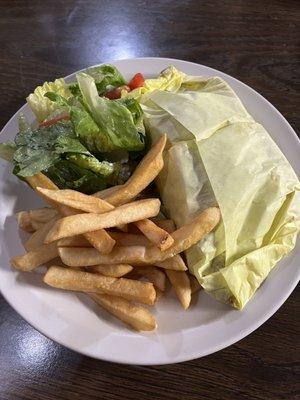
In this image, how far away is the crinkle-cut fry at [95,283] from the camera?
1393mm

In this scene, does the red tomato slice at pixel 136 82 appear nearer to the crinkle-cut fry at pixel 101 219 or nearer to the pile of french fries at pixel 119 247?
the pile of french fries at pixel 119 247

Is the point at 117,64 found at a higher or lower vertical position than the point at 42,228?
higher

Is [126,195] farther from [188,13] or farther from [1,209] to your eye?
[188,13]

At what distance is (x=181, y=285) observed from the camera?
143 centimetres

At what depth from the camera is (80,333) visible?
4.63 ft

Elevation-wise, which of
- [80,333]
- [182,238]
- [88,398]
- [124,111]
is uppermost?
[124,111]

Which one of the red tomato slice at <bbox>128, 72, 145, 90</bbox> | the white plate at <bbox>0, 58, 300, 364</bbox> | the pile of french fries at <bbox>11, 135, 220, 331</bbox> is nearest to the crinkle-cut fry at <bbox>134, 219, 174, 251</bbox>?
the pile of french fries at <bbox>11, 135, 220, 331</bbox>

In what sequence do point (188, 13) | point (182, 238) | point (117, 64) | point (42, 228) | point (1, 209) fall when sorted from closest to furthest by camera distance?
point (182, 238) → point (42, 228) → point (1, 209) → point (117, 64) → point (188, 13)

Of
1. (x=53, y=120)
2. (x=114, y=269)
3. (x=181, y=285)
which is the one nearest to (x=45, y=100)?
(x=53, y=120)

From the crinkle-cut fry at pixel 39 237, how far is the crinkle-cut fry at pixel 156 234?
264mm

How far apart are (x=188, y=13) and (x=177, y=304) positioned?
4.48ft

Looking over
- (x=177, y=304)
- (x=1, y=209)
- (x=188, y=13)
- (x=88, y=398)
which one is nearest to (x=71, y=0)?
(x=188, y=13)

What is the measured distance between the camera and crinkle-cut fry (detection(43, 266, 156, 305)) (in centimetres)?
139

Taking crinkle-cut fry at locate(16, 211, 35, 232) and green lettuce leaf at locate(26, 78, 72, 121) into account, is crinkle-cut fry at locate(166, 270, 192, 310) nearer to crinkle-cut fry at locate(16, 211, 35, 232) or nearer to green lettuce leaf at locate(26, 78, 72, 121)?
crinkle-cut fry at locate(16, 211, 35, 232)
